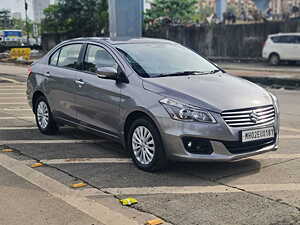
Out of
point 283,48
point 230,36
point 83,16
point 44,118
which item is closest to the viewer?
point 44,118

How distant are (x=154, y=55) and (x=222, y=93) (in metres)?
1.32

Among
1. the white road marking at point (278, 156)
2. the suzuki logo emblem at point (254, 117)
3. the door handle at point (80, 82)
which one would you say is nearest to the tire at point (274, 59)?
the white road marking at point (278, 156)

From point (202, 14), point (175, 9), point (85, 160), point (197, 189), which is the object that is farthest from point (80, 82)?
point (202, 14)

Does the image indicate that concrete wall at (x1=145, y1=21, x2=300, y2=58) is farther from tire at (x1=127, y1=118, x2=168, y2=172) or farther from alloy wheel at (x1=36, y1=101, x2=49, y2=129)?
tire at (x1=127, y1=118, x2=168, y2=172)

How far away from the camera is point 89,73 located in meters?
6.19

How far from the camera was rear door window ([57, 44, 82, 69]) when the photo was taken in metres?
6.58

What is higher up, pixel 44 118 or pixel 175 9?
pixel 175 9

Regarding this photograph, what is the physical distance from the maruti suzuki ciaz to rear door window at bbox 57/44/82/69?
18 mm

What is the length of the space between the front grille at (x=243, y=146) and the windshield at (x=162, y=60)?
1280mm

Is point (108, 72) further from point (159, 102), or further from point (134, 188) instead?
point (134, 188)

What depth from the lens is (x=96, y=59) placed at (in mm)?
6207

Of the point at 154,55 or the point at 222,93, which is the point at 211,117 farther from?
the point at 154,55

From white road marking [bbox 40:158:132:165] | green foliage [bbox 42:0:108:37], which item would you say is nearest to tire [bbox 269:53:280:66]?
white road marking [bbox 40:158:132:165]

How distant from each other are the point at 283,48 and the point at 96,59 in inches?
787
